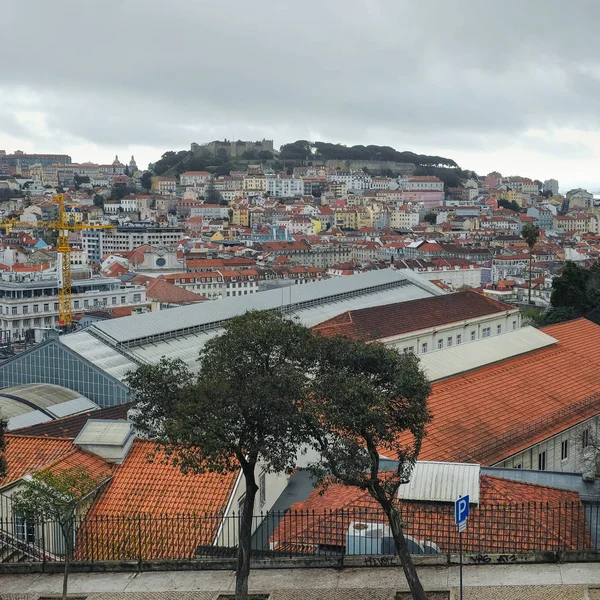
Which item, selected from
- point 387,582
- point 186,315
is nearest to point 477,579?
point 387,582

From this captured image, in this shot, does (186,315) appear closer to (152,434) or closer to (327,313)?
(327,313)

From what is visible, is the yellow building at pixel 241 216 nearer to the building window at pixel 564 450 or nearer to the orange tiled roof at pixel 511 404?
the orange tiled roof at pixel 511 404

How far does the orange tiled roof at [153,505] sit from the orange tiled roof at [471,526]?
1162 millimetres

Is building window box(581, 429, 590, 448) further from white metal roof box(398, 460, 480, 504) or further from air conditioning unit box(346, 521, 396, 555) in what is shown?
air conditioning unit box(346, 521, 396, 555)

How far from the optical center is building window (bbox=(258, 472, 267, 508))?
16203mm

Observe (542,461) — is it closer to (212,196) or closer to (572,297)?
(572,297)

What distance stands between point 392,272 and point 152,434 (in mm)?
34366

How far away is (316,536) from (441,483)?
2370 mm

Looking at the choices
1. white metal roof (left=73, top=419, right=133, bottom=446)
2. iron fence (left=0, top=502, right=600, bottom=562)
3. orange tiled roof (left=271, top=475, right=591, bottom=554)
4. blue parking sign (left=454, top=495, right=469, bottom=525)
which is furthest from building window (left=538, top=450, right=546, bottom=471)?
blue parking sign (left=454, top=495, right=469, bottom=525)

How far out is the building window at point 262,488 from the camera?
16203 mm

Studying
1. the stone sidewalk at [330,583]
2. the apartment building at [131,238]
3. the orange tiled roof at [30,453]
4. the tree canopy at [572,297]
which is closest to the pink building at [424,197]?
the apartment building at [131,238]

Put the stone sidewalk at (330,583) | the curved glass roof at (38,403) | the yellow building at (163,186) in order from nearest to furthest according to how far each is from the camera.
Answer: the stone sidewalk at (330,583) → the curved glass roof at (38,403) → the yellow building at (163,186)

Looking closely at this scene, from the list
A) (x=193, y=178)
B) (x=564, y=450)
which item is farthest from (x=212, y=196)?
(x=564, y=450)

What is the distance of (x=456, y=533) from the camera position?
13.1 m
